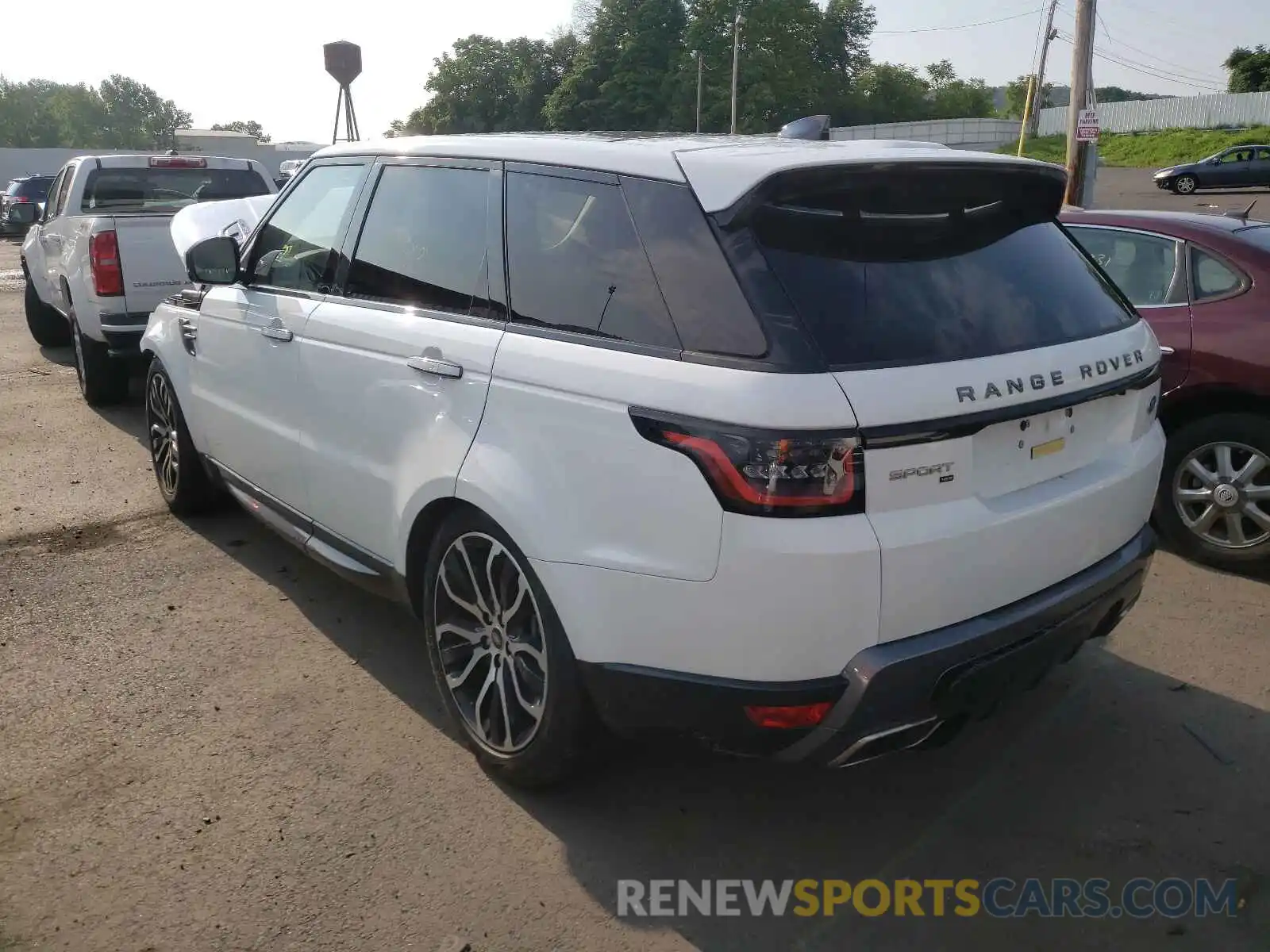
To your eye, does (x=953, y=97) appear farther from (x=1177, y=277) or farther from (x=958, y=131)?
(x=1177, y=277)

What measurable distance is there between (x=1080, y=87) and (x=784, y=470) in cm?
1513

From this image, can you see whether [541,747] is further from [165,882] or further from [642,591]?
[165,882]

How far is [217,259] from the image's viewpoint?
445 cm

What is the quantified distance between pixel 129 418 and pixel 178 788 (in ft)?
19.3

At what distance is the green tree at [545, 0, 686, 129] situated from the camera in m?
79.4

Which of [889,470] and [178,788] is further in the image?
[178,788]

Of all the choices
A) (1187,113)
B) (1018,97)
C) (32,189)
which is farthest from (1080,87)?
(1018,97)

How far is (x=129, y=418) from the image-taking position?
8.30m

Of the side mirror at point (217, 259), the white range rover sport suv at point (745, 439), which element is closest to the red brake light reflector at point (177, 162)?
the side mirror at point (217, 259)

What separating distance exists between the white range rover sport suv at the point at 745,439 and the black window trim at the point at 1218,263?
2.05m

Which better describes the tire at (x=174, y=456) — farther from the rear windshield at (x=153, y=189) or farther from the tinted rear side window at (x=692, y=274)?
the rear windshield at (x=153, y=189)

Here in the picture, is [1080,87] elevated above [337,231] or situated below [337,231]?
above

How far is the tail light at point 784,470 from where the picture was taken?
228cm

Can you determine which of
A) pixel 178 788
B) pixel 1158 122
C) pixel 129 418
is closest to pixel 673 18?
pixel 1158 122
